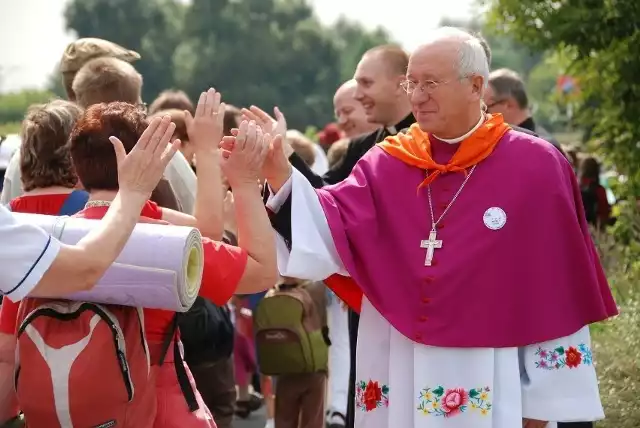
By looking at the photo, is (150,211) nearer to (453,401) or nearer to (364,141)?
(453,401)

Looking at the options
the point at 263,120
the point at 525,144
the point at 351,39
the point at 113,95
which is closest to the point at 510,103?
the point at 113,95

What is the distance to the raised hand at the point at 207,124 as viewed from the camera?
183 inches

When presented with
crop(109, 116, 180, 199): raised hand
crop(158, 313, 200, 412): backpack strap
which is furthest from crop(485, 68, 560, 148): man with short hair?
crop(109, 116, 180, 199): raised hand

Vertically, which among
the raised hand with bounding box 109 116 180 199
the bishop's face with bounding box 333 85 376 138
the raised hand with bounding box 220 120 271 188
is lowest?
the raised hand with bounding box 109 116 180 199

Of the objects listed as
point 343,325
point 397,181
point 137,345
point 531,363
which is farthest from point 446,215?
point 343,325

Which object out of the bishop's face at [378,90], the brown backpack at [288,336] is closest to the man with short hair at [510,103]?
the bishop's face at [378,90]

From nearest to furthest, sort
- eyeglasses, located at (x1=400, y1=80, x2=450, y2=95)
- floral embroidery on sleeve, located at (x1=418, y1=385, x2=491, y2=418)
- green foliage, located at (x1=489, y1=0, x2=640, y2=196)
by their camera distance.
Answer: floral embroidery on sleeve, located at (x1=418, y1=385, x2=491, y2=418)
eyeglasses, located at (x1=400, y1=80, x2=450, y2=95)
green foliage, located at (x1=489, y1=0, x2=640, y2=196)

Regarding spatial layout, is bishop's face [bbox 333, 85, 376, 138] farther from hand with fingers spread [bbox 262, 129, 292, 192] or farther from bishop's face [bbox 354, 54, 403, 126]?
hand with fingers spread [bbox 262, 129, 292, 192]

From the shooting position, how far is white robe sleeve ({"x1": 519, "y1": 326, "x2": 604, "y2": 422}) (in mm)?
→ 4641

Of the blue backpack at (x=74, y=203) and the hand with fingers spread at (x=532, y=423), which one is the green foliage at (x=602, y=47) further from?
the blue backpack at (x=74, y=203)

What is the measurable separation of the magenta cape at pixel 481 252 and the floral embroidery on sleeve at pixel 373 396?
244mm

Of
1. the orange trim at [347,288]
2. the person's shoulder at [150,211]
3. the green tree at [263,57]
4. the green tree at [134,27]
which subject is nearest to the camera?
the person's shoulder at [150,211]

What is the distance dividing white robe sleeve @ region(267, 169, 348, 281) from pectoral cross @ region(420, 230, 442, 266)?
1.06 ft

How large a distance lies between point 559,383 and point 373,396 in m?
0.65
